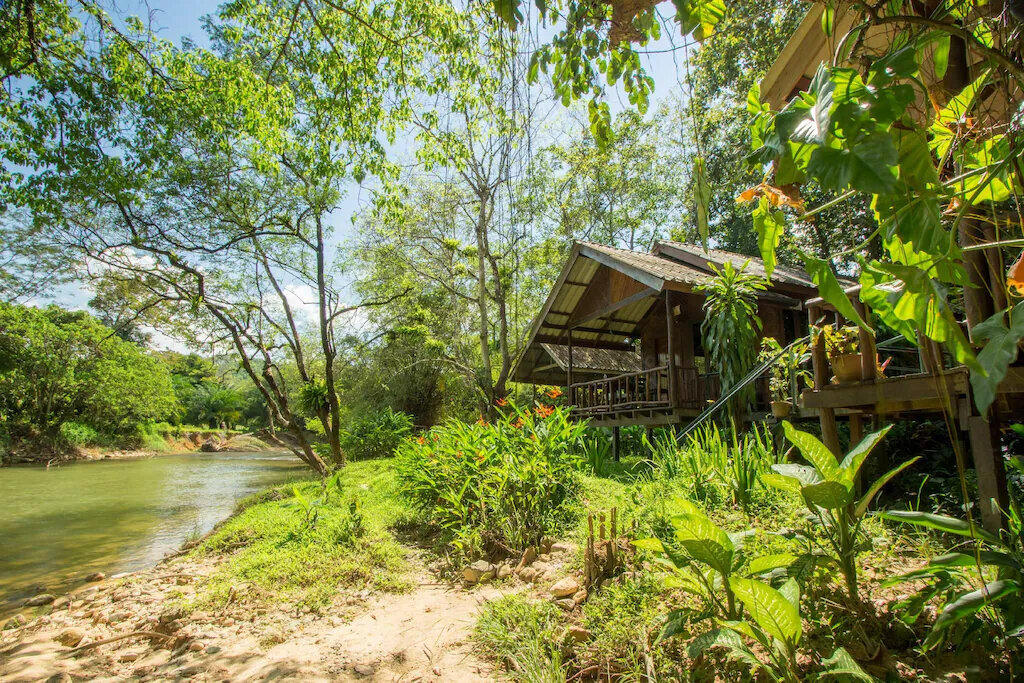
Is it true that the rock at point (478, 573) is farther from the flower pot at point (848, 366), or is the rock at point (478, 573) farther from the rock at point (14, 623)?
the rock at point (14, 623)

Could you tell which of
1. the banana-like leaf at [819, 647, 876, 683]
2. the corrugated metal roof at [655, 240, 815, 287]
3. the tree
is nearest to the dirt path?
the banana-like leaf at [819, 647, 876, 683]

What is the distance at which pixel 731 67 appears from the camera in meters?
16.7

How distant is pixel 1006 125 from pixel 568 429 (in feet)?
15.3

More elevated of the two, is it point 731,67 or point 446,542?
point 731,67

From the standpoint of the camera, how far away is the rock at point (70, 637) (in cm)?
395

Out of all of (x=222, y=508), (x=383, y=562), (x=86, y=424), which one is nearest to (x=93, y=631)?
(x=383, y=562)

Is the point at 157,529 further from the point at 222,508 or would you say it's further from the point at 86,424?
the point at 86,424

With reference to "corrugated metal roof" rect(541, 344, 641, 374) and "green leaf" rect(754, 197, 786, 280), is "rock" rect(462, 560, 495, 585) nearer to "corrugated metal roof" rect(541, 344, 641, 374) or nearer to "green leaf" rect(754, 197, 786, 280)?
"green leaf" rect(754, 197, 786, 280)

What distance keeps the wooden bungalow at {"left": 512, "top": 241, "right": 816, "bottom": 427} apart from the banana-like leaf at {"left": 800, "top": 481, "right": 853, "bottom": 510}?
619 cm

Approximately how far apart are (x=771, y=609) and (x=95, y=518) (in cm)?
1124

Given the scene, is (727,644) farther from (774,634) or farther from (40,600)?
(40,600)

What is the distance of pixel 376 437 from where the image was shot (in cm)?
1647

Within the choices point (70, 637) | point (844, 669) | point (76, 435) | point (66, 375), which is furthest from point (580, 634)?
point (76, 435)

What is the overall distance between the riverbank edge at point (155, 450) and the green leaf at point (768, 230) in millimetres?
12400
